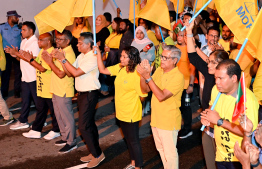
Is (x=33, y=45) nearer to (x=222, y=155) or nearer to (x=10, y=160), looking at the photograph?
(x=10, y=160)

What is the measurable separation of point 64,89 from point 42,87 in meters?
0.77

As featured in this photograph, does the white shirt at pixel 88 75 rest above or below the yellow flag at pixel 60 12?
below

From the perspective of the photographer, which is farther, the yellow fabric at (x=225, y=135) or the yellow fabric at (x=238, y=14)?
the yellow fabric at (x=238, y=14)

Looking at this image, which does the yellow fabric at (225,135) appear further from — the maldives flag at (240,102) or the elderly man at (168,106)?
the elderly man at (168,106)

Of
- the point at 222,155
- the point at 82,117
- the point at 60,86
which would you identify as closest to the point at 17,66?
the point at 60,86

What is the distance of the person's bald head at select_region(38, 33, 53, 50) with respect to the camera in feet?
22.1

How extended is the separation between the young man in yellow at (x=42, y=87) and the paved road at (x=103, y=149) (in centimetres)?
18

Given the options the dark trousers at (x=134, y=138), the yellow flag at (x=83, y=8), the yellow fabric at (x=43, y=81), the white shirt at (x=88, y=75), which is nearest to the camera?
the dark trousers at (x=134, y=138)

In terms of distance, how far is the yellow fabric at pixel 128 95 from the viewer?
531 centimetres

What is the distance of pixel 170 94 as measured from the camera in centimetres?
489

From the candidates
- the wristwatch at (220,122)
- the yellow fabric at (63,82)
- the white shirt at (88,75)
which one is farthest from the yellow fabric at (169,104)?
the yellow fabric at (63,82)

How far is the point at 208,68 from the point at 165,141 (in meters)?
1.18

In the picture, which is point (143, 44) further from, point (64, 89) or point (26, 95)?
point (26, 95)

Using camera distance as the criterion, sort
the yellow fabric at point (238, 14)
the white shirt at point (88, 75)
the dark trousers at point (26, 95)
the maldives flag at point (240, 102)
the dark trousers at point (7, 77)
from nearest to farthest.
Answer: the maldives flag at point (240, 102) → the yellow fabric at point (238, 14) → the white shirt at point (88, 75) → the dark trousers at point (26, 95) → the dark trousers at point (7, 77)
